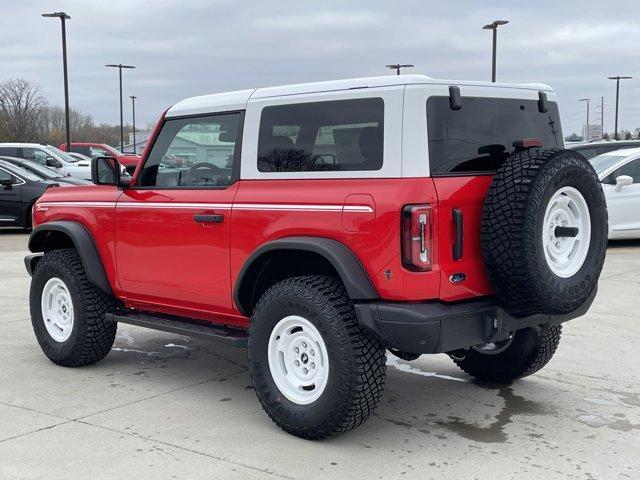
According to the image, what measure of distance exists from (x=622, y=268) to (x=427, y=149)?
7.56 metres

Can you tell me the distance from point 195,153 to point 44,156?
18948 millimetres

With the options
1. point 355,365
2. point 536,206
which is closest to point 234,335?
point 355,365

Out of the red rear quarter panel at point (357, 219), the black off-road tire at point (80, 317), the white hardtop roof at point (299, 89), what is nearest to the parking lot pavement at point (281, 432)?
the black off-road tire at point (80, 317)

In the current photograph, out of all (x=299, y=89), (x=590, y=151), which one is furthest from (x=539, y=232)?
(x=590, y=151)

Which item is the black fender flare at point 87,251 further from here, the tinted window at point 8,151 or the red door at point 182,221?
the tinted window at point 8,151

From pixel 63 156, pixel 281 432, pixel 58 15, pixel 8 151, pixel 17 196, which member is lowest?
pixel 281 432

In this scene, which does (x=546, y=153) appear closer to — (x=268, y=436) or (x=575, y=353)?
(x=268, y=436)

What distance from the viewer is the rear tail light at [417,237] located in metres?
3.94

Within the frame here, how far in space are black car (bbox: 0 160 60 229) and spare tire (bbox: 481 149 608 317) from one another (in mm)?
13058

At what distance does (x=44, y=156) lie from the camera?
22.8 m

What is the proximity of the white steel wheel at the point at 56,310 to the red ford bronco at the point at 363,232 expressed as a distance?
94 centimetres

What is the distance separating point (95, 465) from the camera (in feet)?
13.1

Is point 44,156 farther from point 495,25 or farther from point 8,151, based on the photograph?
point 495,25

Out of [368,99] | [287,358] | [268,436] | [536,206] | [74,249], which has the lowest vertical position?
[268,436]
